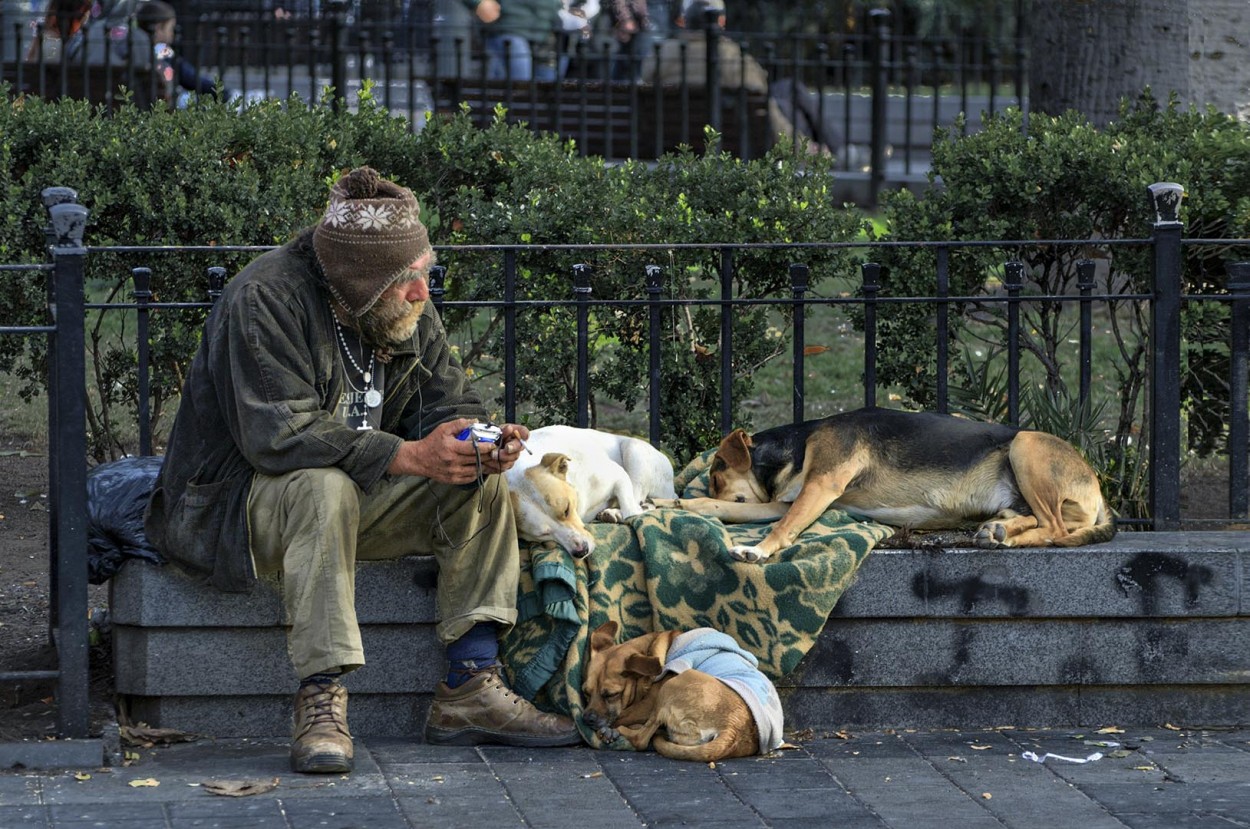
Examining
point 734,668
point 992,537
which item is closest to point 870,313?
point 992,537

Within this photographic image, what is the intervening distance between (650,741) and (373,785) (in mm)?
782

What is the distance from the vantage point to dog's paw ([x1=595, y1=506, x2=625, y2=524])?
5055 mm

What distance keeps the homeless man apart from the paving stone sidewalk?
195 millimetres

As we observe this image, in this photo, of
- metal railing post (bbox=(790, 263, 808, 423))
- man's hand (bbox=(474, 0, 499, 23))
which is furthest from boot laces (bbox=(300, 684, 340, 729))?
man's hand (bbox=(474, 0, 499, 23))

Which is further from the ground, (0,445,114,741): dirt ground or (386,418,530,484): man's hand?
(386,418,530,484): man's hand

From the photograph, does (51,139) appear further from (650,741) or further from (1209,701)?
(1209,701)

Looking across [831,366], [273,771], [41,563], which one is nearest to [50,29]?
[831,366]

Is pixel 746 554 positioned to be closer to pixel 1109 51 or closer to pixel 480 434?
pixel 480 434

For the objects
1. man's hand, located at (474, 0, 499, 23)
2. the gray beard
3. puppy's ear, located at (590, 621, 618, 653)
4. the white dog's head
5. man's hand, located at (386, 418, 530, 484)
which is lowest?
puppy's ear, located at (590, 621, 618, 653)

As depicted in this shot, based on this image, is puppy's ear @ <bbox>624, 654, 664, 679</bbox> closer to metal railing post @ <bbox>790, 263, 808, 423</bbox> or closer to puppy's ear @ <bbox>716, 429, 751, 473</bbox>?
puppy's ear @ <bbox>716, 429, 751, 473</bbox>

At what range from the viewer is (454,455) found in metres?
4.30

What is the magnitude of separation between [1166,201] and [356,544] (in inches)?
109

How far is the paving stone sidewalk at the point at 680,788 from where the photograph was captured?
3.96 metres

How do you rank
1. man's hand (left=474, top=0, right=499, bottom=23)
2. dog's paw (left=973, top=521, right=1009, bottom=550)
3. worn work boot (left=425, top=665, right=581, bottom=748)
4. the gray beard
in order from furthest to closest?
man's hand (left=474, top=0, right=499, bottom=23), dog's paw (left=973, top=521, right=1009, bottom=550), worn work boot (left=425, top=665, right=581, bottom=748), the gray beard
